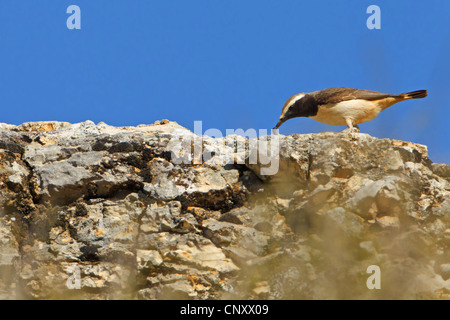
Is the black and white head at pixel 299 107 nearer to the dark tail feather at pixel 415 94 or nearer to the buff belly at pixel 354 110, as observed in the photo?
the buff belly at pixel 354 110

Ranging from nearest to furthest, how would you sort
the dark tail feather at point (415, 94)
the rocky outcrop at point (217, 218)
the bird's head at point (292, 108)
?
the rocky outcrop at point (217, 218) < the dark tail feather at point (415, 94) < the bird's head at point (292, 108)

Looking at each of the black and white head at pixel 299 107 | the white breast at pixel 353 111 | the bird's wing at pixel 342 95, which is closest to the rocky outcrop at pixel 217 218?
the white breast at pixel 353 111

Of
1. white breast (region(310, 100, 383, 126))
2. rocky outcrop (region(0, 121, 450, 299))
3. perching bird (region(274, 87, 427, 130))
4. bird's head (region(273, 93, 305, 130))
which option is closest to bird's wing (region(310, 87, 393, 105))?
perching bird (region(274, 87, 427, 130))

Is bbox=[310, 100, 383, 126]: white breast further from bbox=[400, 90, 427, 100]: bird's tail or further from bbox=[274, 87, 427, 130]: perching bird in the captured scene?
bbox=[400, 90, 427, 100]: bird's tail

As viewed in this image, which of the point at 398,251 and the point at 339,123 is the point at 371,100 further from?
the point at 398,251

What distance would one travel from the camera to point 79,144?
23.9ft

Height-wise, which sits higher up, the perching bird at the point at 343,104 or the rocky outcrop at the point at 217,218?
the perching bird at the point at 343,104

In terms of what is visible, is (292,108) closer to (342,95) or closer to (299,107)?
(299,107)

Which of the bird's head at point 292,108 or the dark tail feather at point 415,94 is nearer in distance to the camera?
the dark tail feather at point 415,94

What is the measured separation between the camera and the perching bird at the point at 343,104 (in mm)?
9672

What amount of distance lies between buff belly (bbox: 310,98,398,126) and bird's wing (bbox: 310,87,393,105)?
89 millimetres

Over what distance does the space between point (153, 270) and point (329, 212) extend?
1912mm

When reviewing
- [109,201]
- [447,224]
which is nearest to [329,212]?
[447,224]

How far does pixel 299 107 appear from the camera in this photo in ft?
34.3
